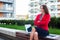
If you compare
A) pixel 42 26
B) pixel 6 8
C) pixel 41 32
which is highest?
pixel 42 26

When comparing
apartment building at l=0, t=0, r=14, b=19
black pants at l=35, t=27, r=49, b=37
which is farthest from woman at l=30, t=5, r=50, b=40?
apartment building at l=0, t=0, r=14, b=19

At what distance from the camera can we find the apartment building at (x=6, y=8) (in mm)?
38753

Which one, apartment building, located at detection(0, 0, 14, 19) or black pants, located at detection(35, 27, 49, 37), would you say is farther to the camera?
apartment building, located at detection(0, 0, 14, 19)

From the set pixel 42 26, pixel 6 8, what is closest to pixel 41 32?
pixel 42 26

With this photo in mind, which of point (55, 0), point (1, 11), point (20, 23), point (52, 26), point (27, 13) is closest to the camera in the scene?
point (52, 26)

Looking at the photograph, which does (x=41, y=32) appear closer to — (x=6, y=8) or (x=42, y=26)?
(x=42, y=26)

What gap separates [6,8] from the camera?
3925 centimetres

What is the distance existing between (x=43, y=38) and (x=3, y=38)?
368 cm

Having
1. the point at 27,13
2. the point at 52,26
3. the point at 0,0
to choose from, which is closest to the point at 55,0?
the point at 27,13

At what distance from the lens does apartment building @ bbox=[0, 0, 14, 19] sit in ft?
127

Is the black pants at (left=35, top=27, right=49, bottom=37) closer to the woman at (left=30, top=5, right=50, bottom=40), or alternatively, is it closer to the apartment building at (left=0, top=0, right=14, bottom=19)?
the woman at (left=30, top=5, right=50, bottom=40)

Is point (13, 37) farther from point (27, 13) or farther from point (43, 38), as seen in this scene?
point (27, 13)

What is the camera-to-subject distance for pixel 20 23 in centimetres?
1750

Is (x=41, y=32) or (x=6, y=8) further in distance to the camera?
(x=6, y=8)
